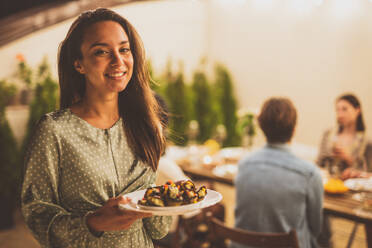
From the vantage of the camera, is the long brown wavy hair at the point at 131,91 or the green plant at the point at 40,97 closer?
the long brown wavy hair at the point at 131,91

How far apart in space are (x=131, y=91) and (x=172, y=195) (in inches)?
16.0

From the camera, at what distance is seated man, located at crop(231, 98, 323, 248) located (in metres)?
1.96

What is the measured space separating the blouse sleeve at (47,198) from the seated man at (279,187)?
3.92 ft

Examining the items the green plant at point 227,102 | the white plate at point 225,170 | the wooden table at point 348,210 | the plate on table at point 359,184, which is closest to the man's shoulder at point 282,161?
the wooden table at point 348,210

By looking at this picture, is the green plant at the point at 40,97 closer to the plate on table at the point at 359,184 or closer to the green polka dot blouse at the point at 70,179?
the plate on table at the point at 359,184

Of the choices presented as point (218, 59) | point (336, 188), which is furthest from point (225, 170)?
point (218, 59)

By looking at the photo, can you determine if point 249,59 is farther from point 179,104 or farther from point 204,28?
point 179,104

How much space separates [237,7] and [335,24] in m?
1.84

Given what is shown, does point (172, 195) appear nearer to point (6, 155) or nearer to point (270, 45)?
point (6, 155)

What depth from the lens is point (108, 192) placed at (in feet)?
3.52

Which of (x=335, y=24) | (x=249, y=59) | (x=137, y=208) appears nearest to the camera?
(x=137, y=208)

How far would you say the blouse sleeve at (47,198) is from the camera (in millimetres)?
986

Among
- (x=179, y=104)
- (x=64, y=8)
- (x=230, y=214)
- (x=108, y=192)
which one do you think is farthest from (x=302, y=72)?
(x=108, y=192)

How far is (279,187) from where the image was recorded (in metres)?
1.98
